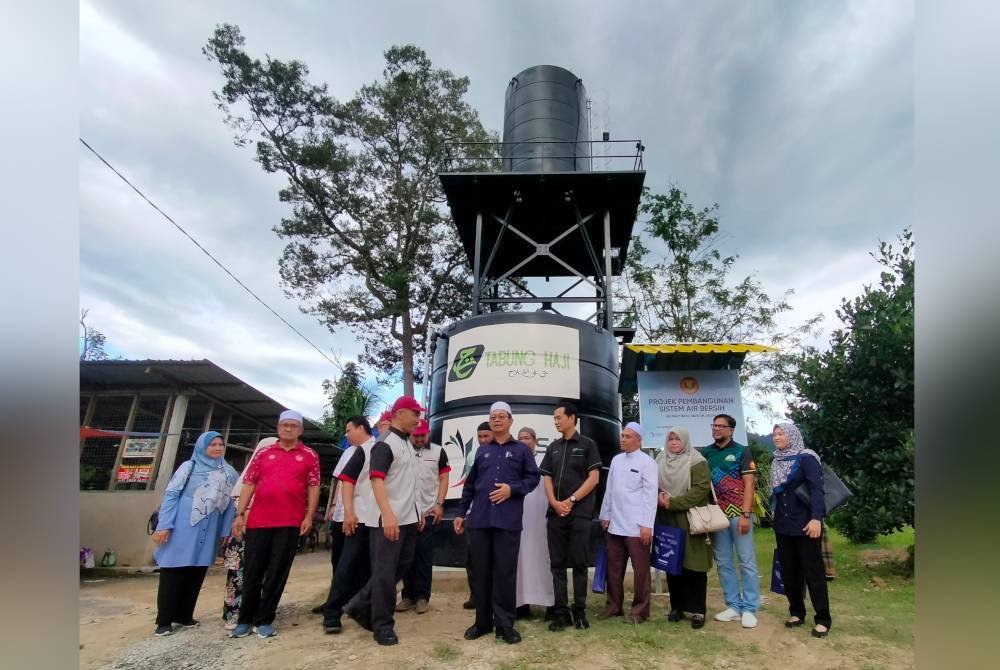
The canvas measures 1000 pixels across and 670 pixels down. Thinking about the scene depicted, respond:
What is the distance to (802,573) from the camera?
4555 mm

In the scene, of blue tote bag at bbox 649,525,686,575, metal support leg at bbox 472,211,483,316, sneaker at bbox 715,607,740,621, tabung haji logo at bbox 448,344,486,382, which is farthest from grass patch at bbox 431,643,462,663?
metal support leg at bbox 472,211,483,316

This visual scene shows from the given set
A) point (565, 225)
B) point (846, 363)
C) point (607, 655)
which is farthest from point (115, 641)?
point (565, 225)

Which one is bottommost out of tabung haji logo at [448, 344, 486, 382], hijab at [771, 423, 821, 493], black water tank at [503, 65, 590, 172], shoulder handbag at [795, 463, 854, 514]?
shoulder handbag at [795, 463, 854, 514]

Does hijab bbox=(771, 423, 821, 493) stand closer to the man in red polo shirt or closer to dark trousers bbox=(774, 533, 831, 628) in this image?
dark trousers bbox=(774, 533, 831, 628)

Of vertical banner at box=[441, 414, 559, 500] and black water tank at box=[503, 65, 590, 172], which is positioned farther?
black water tank at box=[503, 65, 590, 172]

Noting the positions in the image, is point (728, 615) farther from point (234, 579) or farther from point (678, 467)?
point (234, 579)

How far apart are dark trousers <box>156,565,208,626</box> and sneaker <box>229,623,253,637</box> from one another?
49 centimetres

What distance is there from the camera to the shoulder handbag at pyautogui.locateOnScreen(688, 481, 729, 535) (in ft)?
15.6

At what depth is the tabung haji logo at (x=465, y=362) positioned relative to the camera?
8523 mm

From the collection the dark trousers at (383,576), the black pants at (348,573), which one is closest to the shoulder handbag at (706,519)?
the dark trousers at (383,576)

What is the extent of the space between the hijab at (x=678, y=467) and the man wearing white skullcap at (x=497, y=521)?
1.35 metres

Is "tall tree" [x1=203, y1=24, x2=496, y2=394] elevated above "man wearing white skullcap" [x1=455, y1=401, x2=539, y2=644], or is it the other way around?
"tall tree" [x1=203, y1=24, x2=496, y2=394]

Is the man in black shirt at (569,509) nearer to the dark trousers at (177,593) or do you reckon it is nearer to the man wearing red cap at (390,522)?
the man wearing red cap at (390,522)

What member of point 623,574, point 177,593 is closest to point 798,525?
point 623,574
